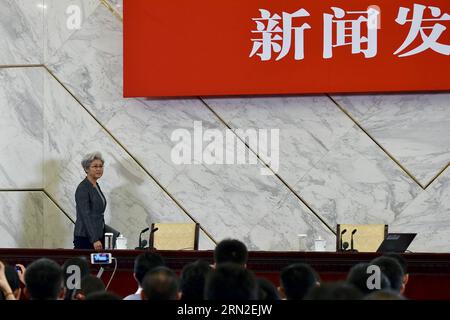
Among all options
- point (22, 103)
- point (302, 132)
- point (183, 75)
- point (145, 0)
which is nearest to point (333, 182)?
point (302, 132)

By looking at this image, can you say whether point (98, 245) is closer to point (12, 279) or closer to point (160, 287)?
point (12, 279)

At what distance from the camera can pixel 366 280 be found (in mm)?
3479

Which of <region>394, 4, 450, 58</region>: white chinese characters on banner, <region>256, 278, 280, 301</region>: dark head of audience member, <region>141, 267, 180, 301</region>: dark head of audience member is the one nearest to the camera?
<region>141, 267, 180, 301</region>: dark head of audience member

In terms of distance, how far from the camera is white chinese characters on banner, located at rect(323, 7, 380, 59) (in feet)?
24.8

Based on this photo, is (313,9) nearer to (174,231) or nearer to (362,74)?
(362,74)

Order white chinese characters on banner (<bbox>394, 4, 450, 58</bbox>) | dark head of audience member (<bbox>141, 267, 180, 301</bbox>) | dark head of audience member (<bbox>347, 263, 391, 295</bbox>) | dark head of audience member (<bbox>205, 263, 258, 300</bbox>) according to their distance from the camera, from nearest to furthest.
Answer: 1. dark head of audience member (<bbox>205, 263, 258, 300</bbox>)
2. dark head of audience member (<bbox>141, 267, 180, 301</bbox>)
3. dark head of audience member (<bbox>347, 263, 391, 295</bbox>)
4. white chinese characters on banner (<bbox>394, 4, 450, 58</bbox>)

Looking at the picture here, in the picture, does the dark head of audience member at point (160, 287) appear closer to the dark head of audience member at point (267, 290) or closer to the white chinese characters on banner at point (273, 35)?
the dark head of audience member at point (267, 290)

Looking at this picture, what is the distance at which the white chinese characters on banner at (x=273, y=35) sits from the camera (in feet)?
25.3

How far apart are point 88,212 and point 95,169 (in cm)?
37

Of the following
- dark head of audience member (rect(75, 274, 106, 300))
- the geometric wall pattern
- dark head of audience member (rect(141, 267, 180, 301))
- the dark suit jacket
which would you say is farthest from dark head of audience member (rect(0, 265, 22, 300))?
the geometric wall pattern

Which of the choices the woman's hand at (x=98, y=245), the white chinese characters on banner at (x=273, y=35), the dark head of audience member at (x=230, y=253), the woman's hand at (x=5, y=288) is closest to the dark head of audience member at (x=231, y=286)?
the dark head of audience member at (x=230, y=253)

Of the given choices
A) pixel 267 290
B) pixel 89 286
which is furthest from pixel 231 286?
pixel 89 286

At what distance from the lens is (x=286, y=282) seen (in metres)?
3.30

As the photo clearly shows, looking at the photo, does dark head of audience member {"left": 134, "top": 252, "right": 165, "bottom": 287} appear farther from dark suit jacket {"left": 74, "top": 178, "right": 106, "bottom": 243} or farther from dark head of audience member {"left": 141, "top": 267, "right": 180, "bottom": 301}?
dark suit jacket {"left": 74, "top": 178, "right": 106, "bottom": 243}
